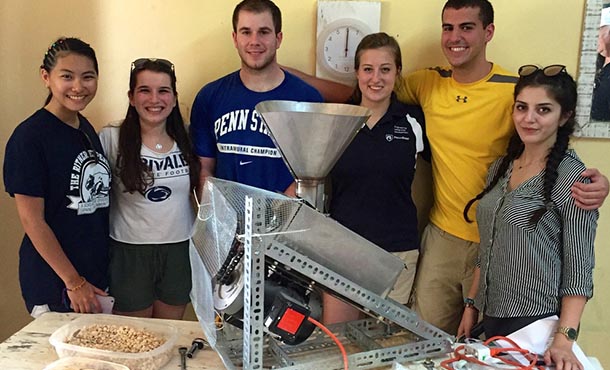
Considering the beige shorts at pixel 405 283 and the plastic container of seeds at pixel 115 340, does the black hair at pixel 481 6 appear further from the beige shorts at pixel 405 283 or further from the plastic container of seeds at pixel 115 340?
the plastic container of seeds at pixel 115 340

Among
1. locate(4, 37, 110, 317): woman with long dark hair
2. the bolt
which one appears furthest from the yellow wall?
the bolt

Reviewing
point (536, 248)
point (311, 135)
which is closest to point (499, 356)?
point (536, 248)

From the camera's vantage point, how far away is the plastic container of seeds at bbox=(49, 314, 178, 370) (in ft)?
3.78

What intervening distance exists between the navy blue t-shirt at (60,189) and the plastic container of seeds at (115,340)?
42cm

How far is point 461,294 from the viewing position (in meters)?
1.95

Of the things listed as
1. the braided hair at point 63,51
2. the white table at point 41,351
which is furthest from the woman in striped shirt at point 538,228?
the braided hair at point 63,51

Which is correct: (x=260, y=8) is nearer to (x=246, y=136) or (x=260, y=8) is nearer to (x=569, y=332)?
(x=246, y=136)

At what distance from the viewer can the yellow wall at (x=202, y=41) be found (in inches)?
80.9

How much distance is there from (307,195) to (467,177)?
901mm

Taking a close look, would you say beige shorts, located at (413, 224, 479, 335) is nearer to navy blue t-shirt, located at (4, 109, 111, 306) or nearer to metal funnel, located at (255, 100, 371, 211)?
metal funnel, located at (255, 100, 371, 211)

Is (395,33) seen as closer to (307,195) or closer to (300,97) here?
(300,97)

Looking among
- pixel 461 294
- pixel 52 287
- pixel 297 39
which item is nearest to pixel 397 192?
pixel 461 294

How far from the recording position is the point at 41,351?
123 centimetres

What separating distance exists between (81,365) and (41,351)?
18cm
